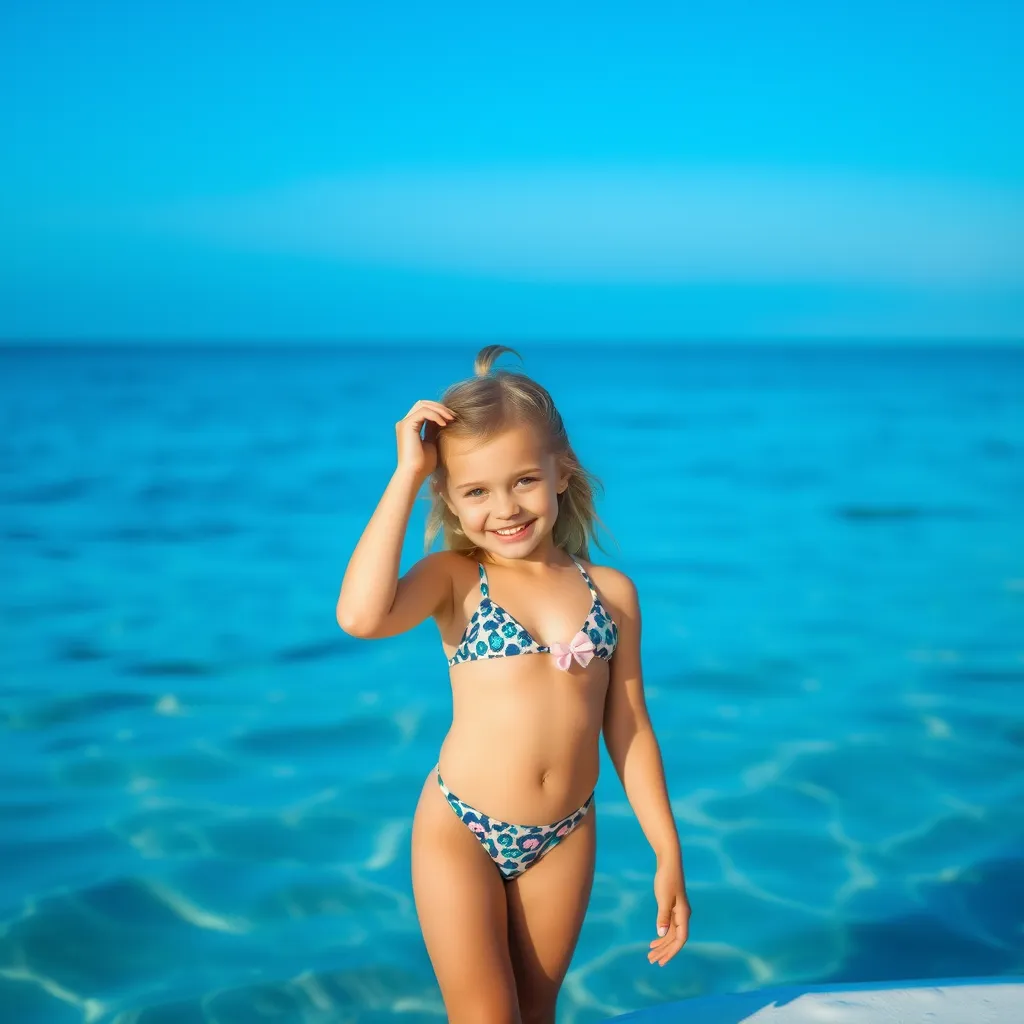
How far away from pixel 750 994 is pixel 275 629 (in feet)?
20.1

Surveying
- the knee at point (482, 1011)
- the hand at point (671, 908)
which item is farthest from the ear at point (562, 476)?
the knee at point (482, 1011)

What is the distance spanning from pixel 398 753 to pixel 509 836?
12.4ft

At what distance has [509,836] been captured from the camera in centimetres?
248

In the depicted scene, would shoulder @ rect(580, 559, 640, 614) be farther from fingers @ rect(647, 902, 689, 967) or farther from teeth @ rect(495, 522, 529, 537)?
fingers @ rect(647, 902, 689, 967)

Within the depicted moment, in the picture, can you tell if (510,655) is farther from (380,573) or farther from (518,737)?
(380,573)

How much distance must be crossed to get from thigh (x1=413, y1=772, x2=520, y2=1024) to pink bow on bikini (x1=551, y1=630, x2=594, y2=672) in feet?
1.20

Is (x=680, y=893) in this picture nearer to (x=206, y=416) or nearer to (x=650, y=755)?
(x=650, y=755)

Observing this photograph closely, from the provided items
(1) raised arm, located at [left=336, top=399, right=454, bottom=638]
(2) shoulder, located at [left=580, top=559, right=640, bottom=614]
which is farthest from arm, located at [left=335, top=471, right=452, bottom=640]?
(2) shoulder, located at [left=580, top=559, right=640, bottom=614]

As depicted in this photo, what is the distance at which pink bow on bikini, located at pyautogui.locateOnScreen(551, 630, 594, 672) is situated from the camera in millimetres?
2469

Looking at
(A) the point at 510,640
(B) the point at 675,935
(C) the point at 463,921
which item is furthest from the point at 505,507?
(B) the point at 675,935

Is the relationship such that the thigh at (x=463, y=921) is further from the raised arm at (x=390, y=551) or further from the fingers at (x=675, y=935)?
the raised arm at (x=390, y=551)

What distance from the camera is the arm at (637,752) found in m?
2.59

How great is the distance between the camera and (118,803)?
5.54 meters

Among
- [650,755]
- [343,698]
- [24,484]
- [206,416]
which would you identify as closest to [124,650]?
[343,698]
